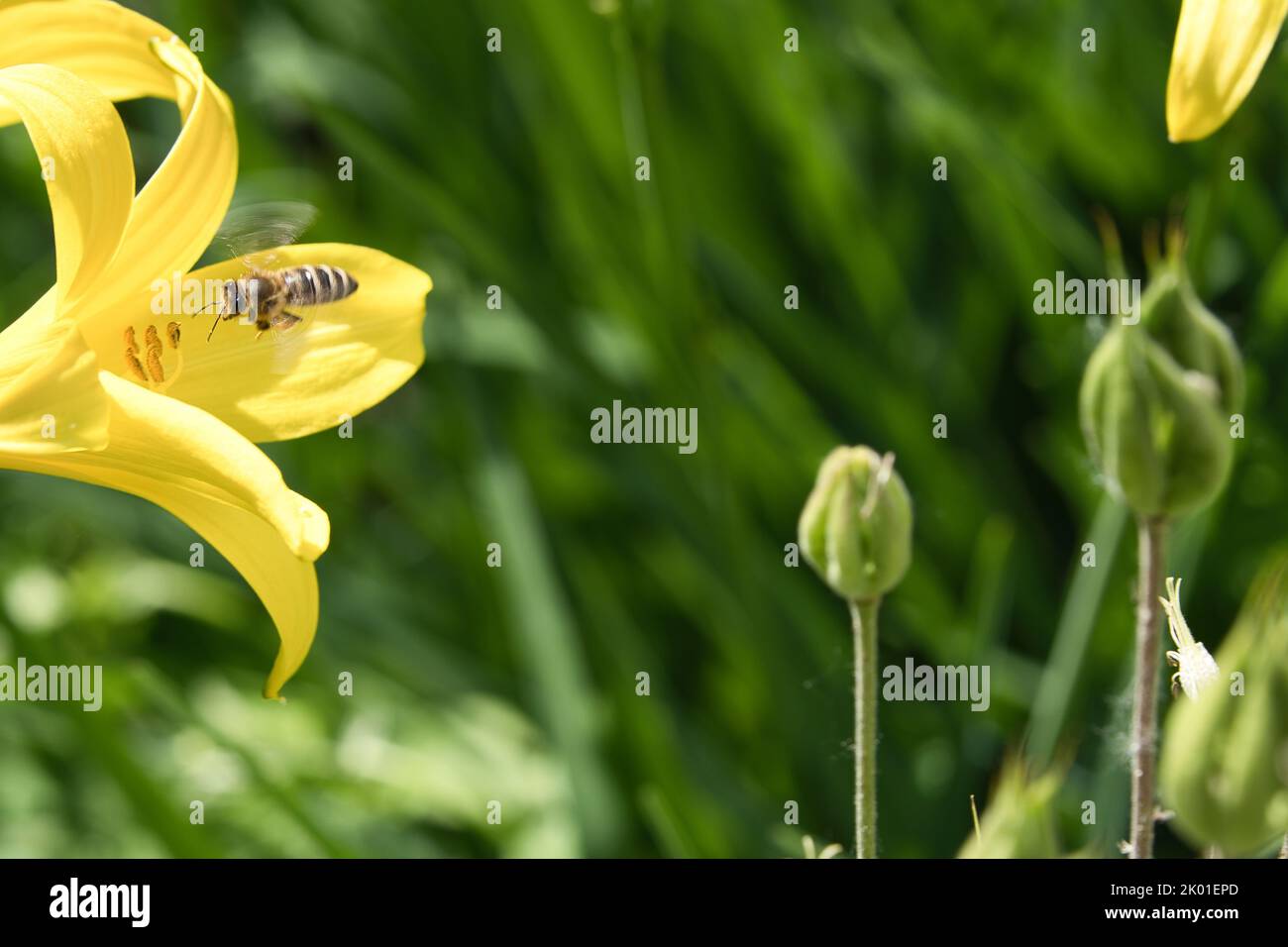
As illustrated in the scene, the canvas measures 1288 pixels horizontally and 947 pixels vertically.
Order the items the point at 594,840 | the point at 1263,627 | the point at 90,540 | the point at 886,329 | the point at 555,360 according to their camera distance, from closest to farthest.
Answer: the point at 1263,627, the point at 594,840, the point at 555,360, the point at 886,329, the point at 90,540

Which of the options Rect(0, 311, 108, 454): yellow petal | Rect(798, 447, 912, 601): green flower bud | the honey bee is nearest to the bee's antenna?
the honey bee

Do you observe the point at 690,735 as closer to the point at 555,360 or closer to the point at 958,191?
the point at 555,360

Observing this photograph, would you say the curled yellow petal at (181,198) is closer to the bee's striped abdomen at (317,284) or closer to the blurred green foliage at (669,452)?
the bee's striped abdomen at (317,284)

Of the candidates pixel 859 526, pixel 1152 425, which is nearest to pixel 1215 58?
pixel 1152 425
